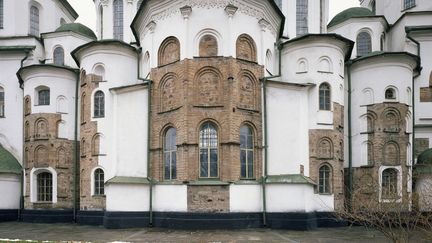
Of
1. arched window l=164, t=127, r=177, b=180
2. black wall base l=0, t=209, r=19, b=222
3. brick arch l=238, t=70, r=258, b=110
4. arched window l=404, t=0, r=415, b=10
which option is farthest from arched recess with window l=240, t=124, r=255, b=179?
arched window l=404, t=0, r=415, b=10

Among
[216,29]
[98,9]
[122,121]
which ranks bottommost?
[122,121]

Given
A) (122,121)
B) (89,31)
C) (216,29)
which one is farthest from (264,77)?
(89,31)

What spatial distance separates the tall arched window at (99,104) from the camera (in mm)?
20656

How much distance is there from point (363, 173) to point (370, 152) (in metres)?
1.16

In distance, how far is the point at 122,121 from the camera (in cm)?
1925

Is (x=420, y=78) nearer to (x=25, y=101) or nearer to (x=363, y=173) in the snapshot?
(x=363, y=173)

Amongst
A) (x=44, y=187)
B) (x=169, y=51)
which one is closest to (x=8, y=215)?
(x=44, y=187)

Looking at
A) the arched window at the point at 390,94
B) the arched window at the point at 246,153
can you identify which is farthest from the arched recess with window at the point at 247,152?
the arched window at the point at 390,94

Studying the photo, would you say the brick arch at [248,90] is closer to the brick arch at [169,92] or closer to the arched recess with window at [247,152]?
the arched recess with window at [247,152]

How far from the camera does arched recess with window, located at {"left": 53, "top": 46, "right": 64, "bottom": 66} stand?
25.3 m

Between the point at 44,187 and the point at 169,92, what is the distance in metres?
10.2

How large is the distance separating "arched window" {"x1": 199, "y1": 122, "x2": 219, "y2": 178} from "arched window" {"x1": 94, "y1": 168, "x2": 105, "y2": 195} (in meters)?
6.19

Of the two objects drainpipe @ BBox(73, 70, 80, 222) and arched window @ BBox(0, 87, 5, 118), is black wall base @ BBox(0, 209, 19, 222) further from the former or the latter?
arched window @ BBox(0, 87, 5, 118)

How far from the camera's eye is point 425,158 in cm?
2091
